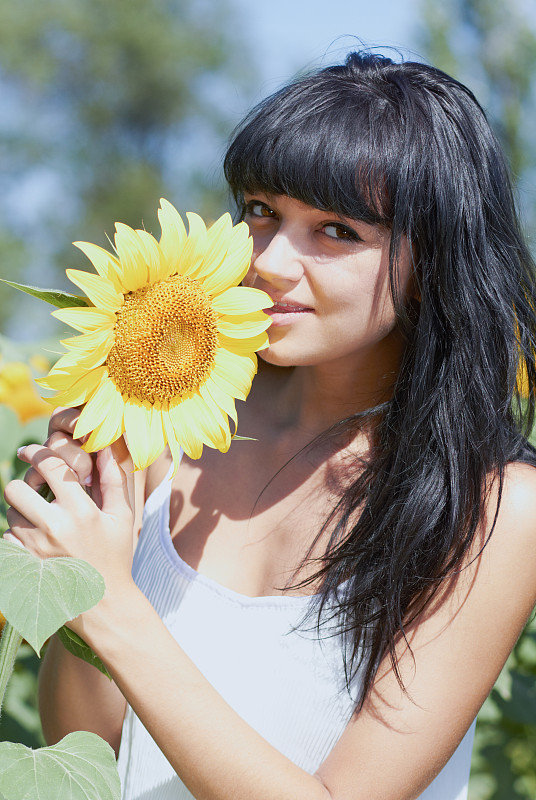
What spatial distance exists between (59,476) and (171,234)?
295 mm

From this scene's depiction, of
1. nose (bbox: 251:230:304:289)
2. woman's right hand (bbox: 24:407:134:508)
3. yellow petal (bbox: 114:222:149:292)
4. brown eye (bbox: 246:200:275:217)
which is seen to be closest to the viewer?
yellow petal (bbox: 114:222:149:292)

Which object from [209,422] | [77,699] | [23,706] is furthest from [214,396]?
[23,706]

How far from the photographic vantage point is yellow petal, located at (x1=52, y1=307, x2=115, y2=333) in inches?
35.3

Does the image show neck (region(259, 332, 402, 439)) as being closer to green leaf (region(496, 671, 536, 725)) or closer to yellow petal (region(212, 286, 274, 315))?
yellow petal (region(212, 286, 274, 315))

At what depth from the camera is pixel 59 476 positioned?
0.99 m

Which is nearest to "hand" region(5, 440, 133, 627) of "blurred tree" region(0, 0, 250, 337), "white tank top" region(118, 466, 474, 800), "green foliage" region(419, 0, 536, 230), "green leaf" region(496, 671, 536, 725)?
"white tank top" region(118, 466, 474, 800)

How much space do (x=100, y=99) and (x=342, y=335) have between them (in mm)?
19475

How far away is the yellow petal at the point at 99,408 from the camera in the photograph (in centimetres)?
92

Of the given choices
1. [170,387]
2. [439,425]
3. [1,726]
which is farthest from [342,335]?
[1,726]

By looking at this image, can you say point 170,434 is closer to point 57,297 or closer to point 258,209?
point 57,297

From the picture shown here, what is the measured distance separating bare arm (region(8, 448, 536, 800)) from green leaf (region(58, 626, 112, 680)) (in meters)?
0.02

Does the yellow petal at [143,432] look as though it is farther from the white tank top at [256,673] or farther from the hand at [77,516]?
the white tank top at [256,673]

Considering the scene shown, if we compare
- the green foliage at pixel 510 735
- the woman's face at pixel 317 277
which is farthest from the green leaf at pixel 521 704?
the woman's face at pixel 317 277

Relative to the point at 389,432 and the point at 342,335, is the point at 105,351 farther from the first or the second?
the point at 389,432
